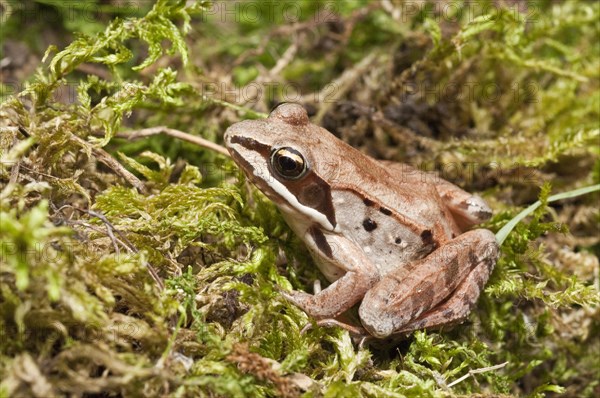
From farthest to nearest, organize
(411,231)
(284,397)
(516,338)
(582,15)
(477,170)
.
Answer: (582,15) → (477,170) → (516,338) → (411,231) → (284,397)

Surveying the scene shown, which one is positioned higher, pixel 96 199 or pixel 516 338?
pixel 96 199

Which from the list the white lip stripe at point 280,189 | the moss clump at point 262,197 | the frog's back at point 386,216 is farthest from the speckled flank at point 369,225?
the moss clump at point 262,197

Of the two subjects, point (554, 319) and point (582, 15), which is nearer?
point (554, 319)

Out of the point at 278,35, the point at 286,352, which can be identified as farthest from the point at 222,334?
the point at 278,35

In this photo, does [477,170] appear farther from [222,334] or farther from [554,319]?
[222,334]

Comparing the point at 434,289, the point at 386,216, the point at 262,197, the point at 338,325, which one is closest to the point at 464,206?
the point at 386,216

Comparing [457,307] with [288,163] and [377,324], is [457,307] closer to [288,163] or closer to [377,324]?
[377,324]

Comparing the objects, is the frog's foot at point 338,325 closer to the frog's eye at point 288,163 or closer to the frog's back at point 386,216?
the frog's back at point 386,216

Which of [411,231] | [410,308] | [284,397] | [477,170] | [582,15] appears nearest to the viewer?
[284,397]
